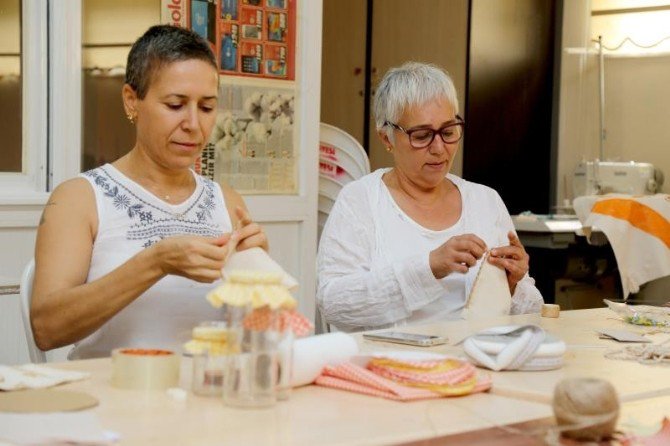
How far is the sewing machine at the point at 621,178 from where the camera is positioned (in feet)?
17.1

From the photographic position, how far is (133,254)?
2213 millimetres

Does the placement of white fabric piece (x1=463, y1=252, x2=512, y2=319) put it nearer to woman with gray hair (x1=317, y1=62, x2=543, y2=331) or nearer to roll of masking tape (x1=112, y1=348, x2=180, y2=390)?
woman with gray hair (x1=317, y1=62, x2=543, y2=331)

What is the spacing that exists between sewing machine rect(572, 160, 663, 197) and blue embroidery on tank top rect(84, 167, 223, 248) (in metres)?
3.31

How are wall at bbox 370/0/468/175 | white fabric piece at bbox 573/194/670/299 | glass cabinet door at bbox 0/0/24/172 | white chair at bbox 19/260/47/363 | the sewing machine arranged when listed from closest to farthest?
white chair at bbox 19/260/47/363, glass cabinet door at bbox 0/0/24/172, white fabric piece at bbox 573/194/670/299, the sewing machine, wall at bbox 370/0/468/175

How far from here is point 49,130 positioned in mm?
3234

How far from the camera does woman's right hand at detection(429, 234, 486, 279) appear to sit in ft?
8.27

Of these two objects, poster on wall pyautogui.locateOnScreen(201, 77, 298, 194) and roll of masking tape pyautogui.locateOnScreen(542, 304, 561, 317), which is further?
poster on wall pyautogui.locateOnScreen(201, 77, 298, 194)

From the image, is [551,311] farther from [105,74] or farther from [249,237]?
[105,74]

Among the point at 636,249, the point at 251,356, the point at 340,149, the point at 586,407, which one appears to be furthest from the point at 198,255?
the point at 636,249

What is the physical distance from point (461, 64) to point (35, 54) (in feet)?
9.79

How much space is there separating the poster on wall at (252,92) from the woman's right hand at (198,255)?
1825 millimetres

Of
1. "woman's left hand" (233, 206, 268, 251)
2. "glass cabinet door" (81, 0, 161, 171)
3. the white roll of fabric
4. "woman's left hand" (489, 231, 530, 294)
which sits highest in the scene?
"glass cabinet door" (81, 0, 161, 171)

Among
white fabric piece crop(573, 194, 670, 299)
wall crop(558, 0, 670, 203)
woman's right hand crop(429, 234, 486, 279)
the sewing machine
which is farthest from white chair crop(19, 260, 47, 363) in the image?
wall crop(558, 0, 670, 203)

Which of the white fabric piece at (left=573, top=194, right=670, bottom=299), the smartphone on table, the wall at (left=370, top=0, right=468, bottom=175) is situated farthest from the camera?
the wall at (left=370, top=0, right=468, bottom=175)
